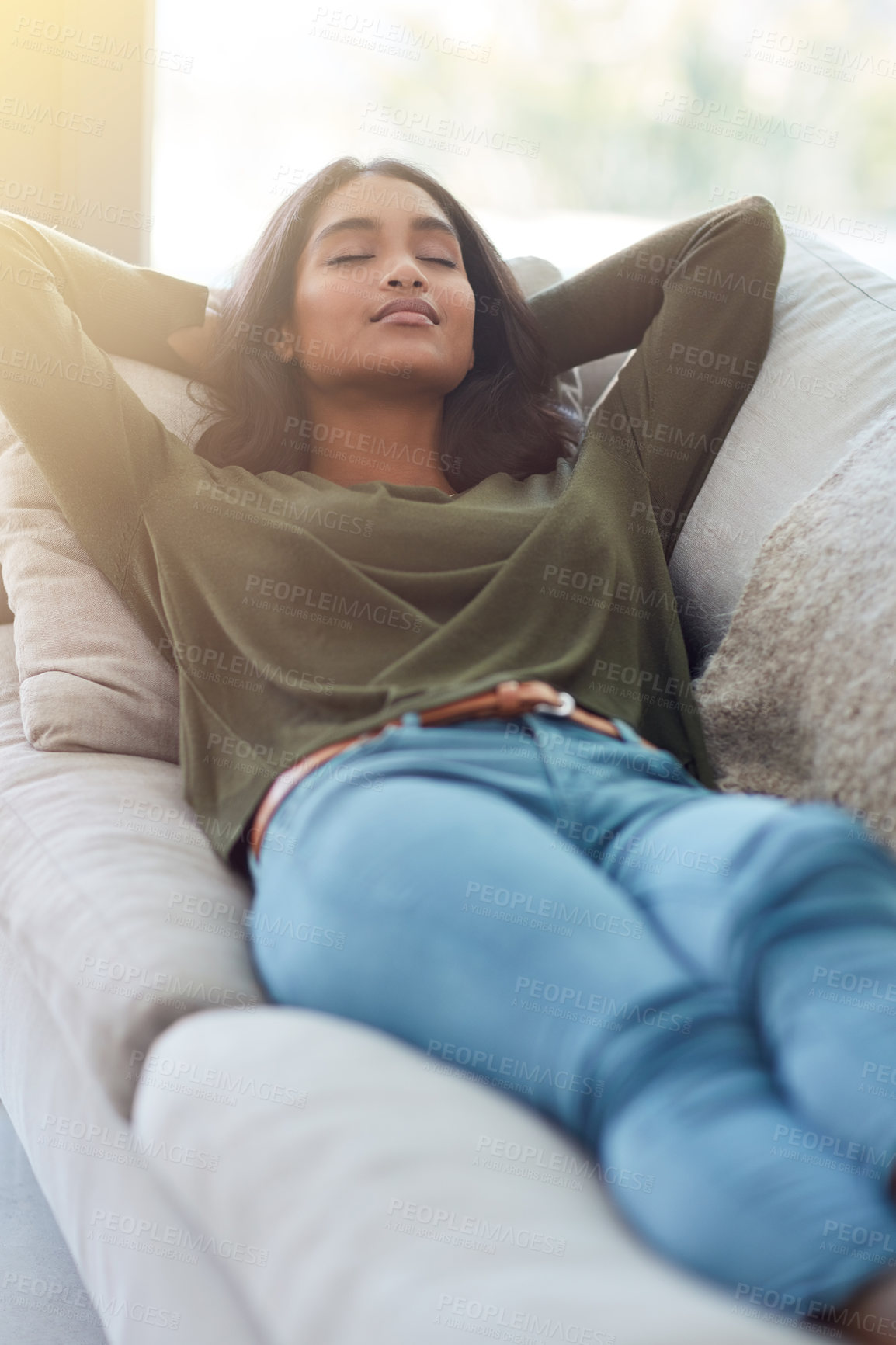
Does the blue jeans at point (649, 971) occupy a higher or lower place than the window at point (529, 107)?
lower

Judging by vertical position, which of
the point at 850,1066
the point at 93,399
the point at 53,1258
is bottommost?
the point at 53,1258

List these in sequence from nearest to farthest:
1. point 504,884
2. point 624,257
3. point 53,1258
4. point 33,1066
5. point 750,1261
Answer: point 750,1261 → point 504,884 → point 33,1066 → point 53,1258 → point 624,257

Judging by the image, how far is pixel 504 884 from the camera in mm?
696

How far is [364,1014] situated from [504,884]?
135 mm

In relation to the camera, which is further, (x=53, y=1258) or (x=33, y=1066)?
(x=53, y=1258)

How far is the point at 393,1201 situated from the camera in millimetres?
556

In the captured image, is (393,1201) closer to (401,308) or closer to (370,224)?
(401,308)

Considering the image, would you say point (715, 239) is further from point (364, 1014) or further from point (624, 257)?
point (364, 1014)

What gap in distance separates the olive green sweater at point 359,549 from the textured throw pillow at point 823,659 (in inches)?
2.1

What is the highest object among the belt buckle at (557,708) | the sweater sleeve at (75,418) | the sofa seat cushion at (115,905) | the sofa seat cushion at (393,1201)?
the sweater sleeve at (75,418)

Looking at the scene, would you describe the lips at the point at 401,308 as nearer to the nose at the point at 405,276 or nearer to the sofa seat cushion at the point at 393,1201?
the nose at the point at 405,276

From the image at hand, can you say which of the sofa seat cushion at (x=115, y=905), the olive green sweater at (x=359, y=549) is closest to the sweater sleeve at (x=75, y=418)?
the olive green sweater at (x=359, y=549)

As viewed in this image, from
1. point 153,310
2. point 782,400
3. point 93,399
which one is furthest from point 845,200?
point 93,399

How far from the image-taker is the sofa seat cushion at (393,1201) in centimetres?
50
